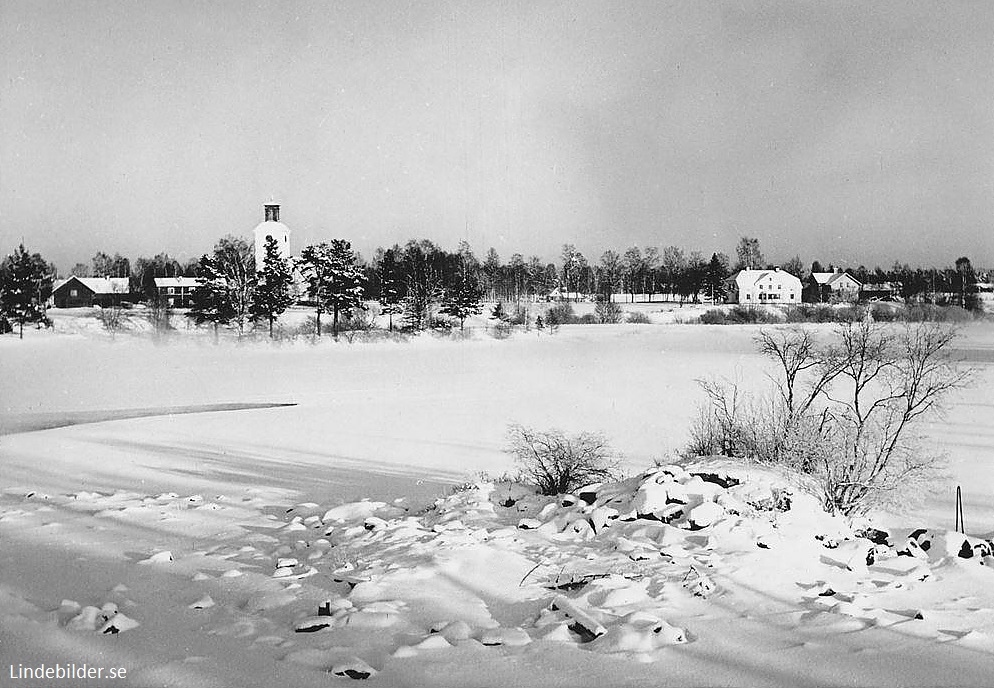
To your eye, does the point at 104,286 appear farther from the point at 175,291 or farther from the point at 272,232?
the point at 272,232

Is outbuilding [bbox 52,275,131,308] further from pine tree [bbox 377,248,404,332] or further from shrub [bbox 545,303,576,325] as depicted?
shrub [bbox 545,303,576,325]

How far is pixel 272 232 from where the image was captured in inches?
3086

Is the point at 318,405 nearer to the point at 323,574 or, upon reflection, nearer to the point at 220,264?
the point at 323,574

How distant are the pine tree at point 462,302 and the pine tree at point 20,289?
2856 cm

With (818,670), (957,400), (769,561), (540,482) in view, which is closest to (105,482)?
(540,482)

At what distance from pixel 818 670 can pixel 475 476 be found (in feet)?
41.0

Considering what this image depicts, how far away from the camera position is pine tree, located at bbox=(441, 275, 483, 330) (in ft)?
207

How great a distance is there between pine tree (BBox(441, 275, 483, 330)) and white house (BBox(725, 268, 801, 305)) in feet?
90.9

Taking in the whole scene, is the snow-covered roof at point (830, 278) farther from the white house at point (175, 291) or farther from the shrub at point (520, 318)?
the white house at point (175, 291)

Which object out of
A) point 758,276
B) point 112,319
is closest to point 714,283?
point 758,276

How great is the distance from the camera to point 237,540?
10.2 m

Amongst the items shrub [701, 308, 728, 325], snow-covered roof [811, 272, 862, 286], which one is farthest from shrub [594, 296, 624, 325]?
snow-covered roof [811, 272, 862, 286]

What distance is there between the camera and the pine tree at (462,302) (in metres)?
63.2

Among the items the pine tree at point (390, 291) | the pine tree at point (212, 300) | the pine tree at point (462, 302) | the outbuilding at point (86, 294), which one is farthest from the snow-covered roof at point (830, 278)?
the outbuilding at point (86, 294)
